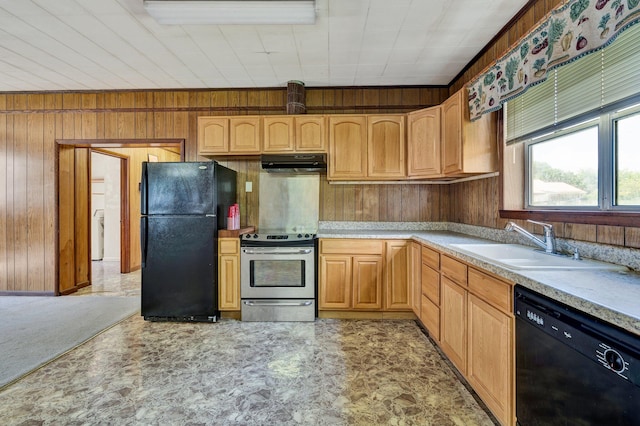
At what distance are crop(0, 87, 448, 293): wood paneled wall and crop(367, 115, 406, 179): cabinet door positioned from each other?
131cm

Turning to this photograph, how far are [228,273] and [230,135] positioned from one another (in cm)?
154

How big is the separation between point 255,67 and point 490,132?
2.40 m

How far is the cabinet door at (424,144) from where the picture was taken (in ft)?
10.1

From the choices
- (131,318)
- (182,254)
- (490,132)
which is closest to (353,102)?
(490,132)

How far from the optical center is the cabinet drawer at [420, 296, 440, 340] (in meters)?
2.47

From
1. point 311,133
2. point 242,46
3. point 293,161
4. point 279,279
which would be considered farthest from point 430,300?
point 242,46

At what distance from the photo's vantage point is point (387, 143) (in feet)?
11.1

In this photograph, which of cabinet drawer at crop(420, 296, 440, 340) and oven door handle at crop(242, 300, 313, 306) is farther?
oven door handle at crop(242, 300, 313, 306)

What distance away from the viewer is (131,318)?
3.27 meters

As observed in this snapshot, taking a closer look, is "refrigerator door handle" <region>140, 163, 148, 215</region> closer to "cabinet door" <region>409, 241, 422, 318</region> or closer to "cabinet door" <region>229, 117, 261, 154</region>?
"cabinet door" <region>229, 117, 261, 154</region>

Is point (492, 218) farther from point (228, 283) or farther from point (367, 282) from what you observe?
point (228, 283)

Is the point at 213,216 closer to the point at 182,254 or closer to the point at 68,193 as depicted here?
the point at 182,254

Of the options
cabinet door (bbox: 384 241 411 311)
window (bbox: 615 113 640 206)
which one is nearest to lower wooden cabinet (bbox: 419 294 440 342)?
cabinet door (bbox: 384 241 411 311)

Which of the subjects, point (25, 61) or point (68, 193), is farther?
point (68, 193)
